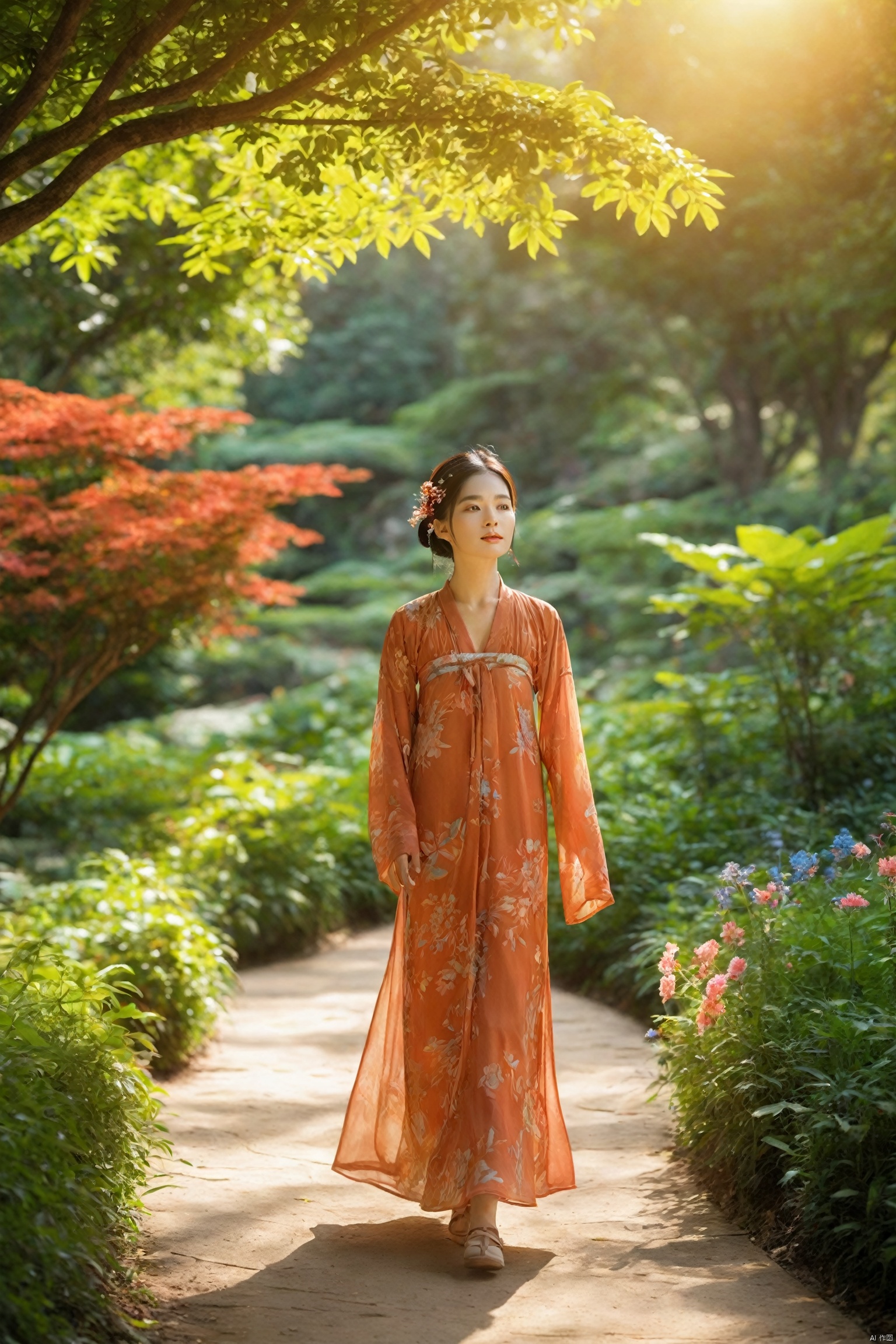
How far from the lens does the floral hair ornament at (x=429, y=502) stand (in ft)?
10.5

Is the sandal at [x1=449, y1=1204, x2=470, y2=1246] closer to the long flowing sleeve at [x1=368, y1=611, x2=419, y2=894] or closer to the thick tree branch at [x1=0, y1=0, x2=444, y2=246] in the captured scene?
the long flowing sleeve at [x1=368, y1=611, x2=419, y2=894]

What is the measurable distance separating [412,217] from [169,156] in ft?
3.20

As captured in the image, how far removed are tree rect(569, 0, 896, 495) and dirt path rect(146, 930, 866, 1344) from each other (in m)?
4.77

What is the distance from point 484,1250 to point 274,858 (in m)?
4.29

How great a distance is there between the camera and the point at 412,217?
12.7ft

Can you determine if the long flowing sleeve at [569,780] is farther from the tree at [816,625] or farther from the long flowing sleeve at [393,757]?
the tree at [816,625]

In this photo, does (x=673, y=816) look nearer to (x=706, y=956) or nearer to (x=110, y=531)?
(x=706, y=956)

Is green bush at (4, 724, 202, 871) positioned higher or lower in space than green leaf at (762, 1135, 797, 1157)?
higher

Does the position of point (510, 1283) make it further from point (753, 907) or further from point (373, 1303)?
point (753, 907)

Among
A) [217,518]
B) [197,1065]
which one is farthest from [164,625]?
[197,1065]

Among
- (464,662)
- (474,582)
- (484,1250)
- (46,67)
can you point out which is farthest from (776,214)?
(484,1250)

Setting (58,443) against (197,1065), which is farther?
(58,443)

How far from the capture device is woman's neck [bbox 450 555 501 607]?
10.3 feet

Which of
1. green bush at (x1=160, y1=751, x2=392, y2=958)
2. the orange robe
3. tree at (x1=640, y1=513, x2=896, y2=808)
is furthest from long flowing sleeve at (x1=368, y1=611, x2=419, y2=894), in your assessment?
tree at (x1=640, y1=513, x2=896, y2=808)
